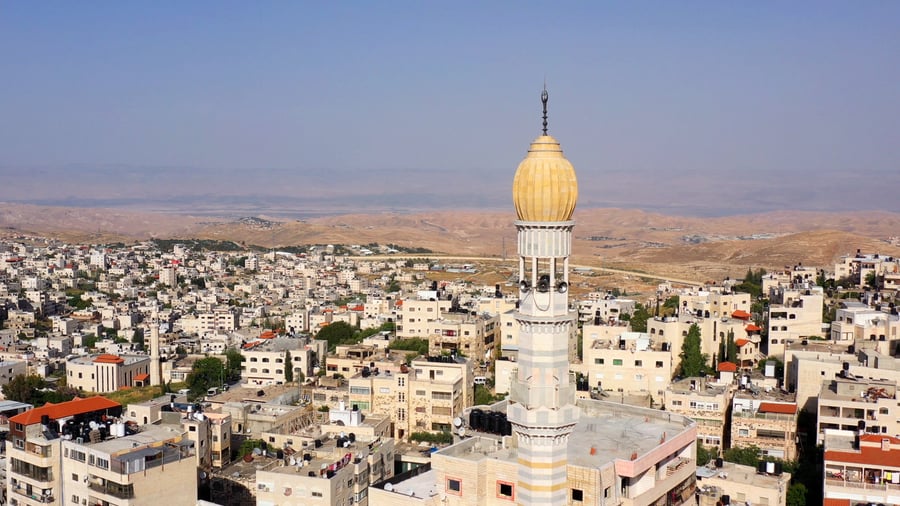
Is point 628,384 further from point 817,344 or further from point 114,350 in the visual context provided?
point 114,350

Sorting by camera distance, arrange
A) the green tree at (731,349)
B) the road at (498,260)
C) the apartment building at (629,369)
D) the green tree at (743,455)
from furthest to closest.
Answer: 1. the road at (498,260)
2. the green tree at (731,349)
3. the apartment building at (629,369)
4. the green tree at (743,455)

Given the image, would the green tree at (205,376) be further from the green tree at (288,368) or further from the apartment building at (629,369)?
the apartment building at (629,369)

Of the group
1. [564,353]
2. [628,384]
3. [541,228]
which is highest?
[541,228]

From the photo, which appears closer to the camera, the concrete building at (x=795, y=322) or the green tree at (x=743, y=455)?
the green tree at (x=743, y=455)

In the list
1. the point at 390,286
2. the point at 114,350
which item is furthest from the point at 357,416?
the point at 390,286

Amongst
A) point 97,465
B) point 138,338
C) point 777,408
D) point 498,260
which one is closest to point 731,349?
point 777,408

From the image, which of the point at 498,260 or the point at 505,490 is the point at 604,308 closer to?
the point at 505,490

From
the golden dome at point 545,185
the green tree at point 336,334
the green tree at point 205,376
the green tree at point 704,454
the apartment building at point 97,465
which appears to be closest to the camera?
the golden dome at point 545,185

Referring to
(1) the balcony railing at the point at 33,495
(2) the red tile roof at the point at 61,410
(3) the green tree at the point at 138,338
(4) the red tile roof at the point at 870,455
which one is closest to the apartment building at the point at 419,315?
(2) the red tile roof at the point at 61,410
